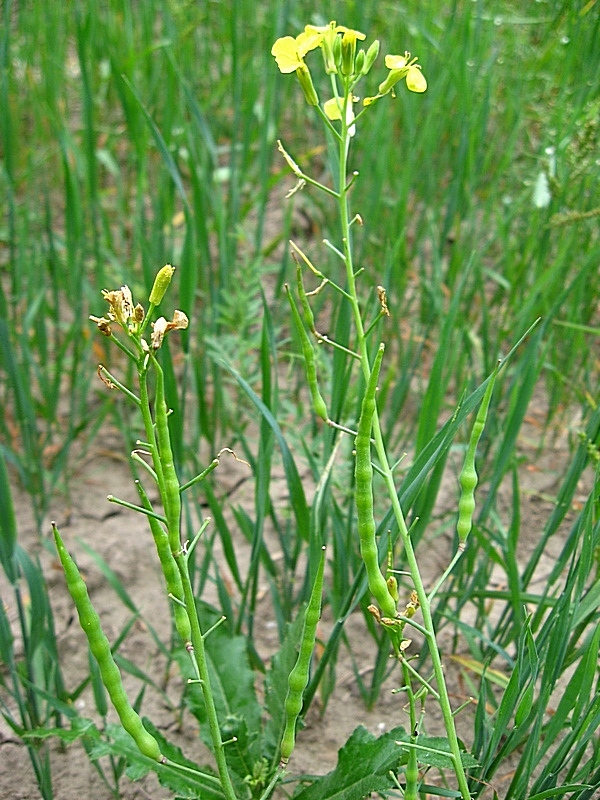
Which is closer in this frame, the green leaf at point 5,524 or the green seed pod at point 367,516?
the green seed pod at point 367,516

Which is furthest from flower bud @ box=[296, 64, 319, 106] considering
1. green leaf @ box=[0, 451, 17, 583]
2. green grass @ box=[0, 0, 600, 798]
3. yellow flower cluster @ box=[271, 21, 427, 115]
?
green leaf @ box=[0, 451, 17, 583]

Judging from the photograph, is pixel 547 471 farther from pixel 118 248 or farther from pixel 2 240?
pixel 2 240

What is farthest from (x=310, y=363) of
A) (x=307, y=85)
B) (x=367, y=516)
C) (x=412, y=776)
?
(x=412, y=776)

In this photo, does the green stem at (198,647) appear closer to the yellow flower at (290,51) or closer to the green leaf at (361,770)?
the green leaf at (361,770)

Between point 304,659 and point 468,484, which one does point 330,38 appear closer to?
point 468,484

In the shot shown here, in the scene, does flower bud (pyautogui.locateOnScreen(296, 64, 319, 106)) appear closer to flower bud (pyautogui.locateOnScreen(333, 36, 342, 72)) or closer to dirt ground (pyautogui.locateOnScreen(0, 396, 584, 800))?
flower bud (pyautogui.locateOnScreen(333, 36, 342, 72))

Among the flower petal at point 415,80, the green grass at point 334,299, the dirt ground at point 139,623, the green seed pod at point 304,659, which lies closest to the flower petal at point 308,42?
the flower petal at point 415,80

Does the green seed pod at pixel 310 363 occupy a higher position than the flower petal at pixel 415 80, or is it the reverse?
the flower petal at pixel 415 80
